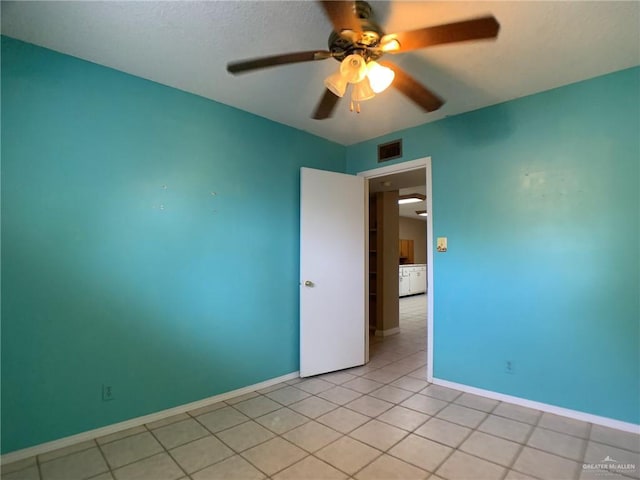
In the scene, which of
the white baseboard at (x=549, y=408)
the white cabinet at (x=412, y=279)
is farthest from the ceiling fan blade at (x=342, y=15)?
the white cabinet at (x=412, y=279)

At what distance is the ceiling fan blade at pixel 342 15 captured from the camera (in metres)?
1.28

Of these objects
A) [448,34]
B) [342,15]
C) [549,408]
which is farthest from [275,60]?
[549,408]

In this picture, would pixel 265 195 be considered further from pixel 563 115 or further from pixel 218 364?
pixel 563 115

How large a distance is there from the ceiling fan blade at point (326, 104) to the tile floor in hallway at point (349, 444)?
214 cm

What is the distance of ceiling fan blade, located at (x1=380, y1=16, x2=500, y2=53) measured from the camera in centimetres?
130

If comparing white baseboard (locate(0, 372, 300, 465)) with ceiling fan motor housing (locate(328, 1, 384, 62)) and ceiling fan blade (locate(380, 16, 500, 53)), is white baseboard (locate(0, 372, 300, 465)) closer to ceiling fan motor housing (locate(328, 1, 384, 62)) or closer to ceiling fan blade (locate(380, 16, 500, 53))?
ceiling fan motor housing (locate(328, 1, 384, 62))

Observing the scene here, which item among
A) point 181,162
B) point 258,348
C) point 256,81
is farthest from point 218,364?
point 256,81

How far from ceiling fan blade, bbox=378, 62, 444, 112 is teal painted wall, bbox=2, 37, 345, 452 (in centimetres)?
162

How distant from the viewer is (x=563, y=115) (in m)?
2.54

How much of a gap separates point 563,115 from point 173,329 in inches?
136

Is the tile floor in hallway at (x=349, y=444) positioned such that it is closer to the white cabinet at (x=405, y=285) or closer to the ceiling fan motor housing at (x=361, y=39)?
the ceiling fan motor housing at (x=361, y=39)

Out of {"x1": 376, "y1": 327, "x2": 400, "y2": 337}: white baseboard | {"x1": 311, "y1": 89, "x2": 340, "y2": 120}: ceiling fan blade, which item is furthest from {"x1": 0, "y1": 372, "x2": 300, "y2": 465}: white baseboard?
{"x1": 311, "y1": 89, "x2": 340, "y2": 120}: ceiling fan blade

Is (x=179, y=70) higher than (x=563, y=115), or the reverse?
(x=179, y=70)

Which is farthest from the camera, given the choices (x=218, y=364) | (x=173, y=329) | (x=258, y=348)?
(x=258, y=348)
